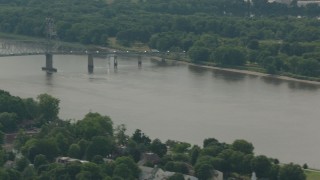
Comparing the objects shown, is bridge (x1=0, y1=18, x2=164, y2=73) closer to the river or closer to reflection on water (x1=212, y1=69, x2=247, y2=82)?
the river

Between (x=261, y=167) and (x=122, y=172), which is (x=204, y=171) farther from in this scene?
(x=122, y=172)

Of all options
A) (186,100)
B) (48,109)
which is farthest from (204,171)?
(186,100)

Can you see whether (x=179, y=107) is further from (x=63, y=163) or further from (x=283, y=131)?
(x=63, y=163)

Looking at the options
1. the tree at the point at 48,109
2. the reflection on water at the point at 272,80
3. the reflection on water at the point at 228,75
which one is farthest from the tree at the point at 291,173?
the reflection on water at the point at 228,75

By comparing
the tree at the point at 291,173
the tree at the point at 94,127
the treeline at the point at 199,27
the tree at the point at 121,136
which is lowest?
the tree at the point at 291,173

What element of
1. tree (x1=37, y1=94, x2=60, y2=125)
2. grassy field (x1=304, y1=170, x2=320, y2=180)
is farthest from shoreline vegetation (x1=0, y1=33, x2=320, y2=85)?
grassy field (x1=304, y1=170, x2=320, y2=180)

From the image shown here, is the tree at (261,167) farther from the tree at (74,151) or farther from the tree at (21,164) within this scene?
the tree at (21,164)
